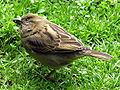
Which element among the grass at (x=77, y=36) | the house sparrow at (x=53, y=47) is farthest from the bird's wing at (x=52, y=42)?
the grass at (x=77, y=36)

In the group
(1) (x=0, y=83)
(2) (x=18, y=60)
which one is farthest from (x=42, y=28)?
(1) (x=0, y=83)

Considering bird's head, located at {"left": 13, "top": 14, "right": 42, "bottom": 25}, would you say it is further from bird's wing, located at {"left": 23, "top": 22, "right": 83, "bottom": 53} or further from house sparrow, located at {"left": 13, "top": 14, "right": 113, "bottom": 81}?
bird's wing, located at {"left": 23, "top": 22, "right": 83, "bottom": 53}

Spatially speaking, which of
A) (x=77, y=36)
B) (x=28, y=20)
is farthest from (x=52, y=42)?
(x=77, y=36)

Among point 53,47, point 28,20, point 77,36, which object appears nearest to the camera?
point 53,47

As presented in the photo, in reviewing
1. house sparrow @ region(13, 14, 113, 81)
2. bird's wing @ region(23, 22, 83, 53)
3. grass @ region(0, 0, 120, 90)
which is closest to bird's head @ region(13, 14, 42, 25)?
house sparrow @ region(13, 14, 113, 81)

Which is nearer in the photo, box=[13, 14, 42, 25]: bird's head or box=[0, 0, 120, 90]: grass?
box=[0, 0, 120, 90]: grass

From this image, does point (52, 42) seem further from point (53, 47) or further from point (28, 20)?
point (28, 20)

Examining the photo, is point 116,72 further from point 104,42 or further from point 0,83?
point 0,83
